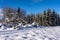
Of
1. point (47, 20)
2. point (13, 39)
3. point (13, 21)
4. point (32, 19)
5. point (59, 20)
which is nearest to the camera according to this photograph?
point (13, 39)

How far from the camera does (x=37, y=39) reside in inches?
258

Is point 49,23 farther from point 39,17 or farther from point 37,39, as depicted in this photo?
point 37,39

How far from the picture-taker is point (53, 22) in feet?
185

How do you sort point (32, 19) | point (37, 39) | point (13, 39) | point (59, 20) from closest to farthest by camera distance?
1. point (13, 39)
2. point (37, 39)
3. point (59, 20)
4. point (32, 19)

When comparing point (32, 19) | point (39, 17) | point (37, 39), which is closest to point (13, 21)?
point (37, 39)

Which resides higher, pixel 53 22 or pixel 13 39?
pixel 13 39

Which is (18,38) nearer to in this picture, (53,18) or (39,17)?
(53,18)

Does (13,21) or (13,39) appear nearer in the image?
(13,39)

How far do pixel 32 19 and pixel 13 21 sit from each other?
41.5 metres

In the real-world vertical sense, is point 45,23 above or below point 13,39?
below

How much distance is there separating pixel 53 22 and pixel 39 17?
435 inches

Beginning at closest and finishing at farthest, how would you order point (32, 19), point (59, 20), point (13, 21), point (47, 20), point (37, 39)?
point (37, 39)
point (13, 21)
point (47, 20)
point (59, 20)
point (32, 19)

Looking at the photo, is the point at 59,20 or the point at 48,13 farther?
the point at 59,20

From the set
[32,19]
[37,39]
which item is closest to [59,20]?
[32,19]
